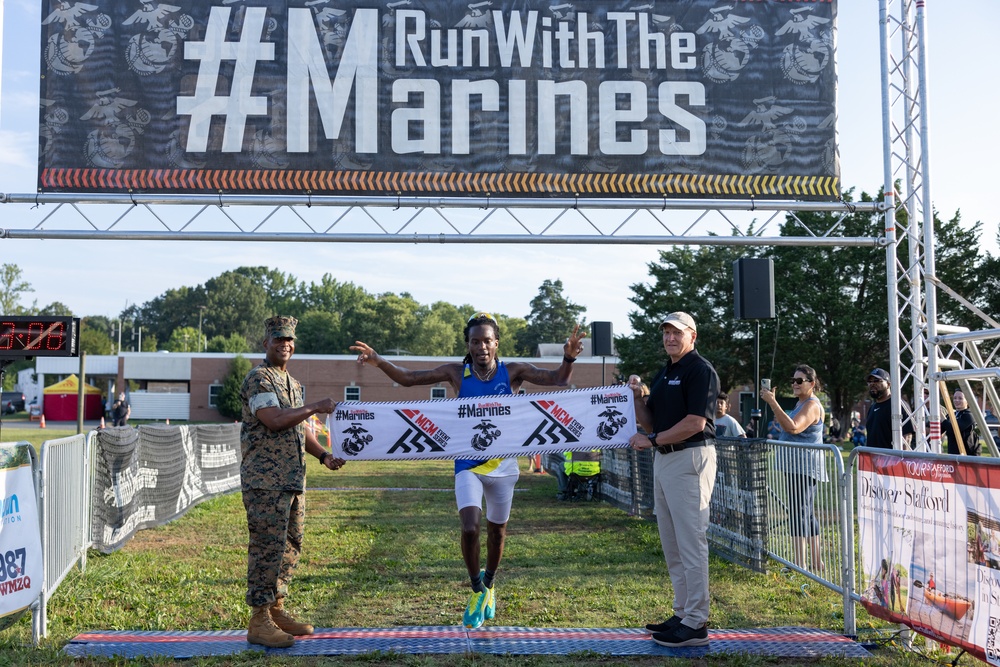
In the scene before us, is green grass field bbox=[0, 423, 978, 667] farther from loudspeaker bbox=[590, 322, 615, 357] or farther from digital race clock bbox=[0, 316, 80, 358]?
loudspeaker bbox=[590, 322, 615, 357]

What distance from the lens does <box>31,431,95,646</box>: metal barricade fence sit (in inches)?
251

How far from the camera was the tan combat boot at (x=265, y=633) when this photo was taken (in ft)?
18.3

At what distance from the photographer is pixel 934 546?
5324 millimetres

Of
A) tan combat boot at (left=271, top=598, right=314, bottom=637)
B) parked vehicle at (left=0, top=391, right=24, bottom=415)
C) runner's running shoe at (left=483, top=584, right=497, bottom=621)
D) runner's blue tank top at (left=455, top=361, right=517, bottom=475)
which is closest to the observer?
tan combat boot at (left=271, top=598, right=314, bottom=637)

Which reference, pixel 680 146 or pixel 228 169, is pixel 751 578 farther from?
pixel 228 169

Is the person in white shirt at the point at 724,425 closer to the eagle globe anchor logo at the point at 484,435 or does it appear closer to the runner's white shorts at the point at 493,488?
the eagle globe anchor logo at the point at 484,435

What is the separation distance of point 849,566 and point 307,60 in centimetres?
929

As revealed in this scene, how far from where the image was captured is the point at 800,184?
12.1 m

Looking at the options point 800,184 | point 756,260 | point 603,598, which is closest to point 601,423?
point 603,598

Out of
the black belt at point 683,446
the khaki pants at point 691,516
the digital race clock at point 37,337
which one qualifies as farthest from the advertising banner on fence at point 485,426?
the digital race clock at point 37,337

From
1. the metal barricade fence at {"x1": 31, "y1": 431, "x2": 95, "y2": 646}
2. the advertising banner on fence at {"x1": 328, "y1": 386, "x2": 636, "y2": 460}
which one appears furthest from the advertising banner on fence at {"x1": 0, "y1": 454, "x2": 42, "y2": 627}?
the advertising banner on fence at {"x1": 328, "y1": 386, "x2": 636, "y2": 460}

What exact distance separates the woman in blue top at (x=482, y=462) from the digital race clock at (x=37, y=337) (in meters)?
3.50

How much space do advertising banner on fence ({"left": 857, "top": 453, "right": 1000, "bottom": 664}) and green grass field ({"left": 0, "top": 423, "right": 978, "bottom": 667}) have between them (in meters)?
0.43

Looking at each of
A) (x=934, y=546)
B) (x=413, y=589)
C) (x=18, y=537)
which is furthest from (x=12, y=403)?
(x=934, y=546)
